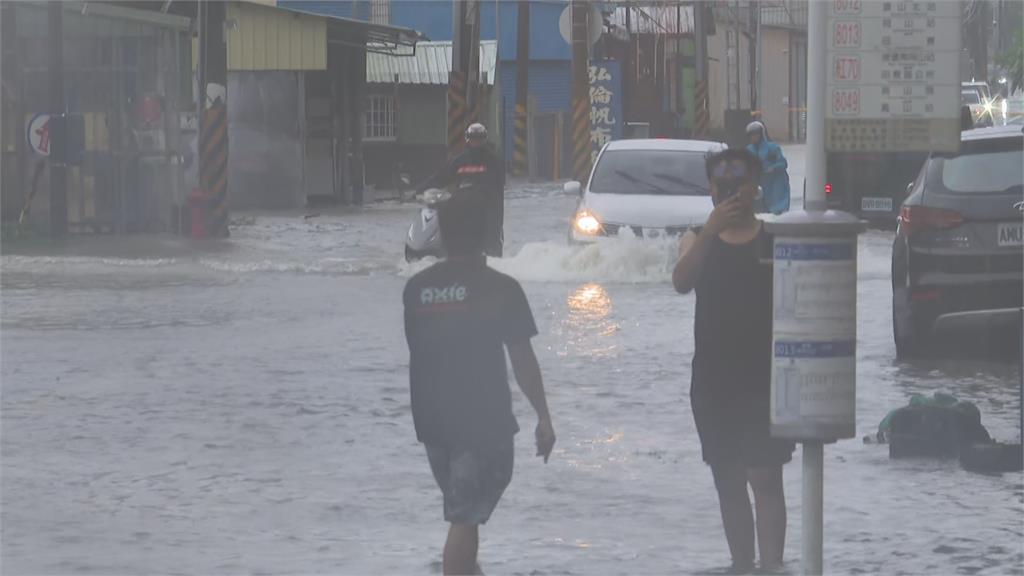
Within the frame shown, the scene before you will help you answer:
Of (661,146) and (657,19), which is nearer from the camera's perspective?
(661,146)

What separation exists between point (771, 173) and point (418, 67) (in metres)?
26.8

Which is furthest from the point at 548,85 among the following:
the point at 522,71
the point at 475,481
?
the point at 475,481

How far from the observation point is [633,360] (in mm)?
13742

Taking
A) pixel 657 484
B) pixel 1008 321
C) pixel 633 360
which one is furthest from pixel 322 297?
pixel 657 484

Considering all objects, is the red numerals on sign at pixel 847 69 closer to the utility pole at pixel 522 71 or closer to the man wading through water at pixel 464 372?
the man wading through water at pixel 464 372

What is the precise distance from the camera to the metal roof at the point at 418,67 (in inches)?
1821

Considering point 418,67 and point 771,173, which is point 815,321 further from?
point 418,67

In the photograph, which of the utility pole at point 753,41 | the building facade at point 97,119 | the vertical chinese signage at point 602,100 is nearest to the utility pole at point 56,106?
the building facade at point 97,119

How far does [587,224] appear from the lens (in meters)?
19.8

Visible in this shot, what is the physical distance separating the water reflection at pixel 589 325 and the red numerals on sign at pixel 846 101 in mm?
7769

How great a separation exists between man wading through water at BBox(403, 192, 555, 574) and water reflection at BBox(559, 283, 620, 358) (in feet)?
24.7

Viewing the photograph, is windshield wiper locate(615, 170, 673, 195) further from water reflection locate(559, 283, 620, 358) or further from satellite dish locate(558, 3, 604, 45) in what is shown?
satellite dish locate(558, 3, 604, 45)

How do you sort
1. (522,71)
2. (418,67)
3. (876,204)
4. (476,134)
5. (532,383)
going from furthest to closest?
(418,67), (522,71), (876,204), (476,134), (532,383)

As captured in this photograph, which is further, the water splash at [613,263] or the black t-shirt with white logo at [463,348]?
the water splash at [613,263]
